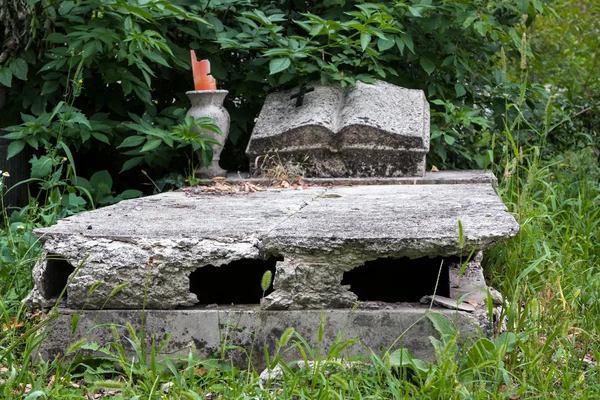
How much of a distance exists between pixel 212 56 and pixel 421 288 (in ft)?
8.68

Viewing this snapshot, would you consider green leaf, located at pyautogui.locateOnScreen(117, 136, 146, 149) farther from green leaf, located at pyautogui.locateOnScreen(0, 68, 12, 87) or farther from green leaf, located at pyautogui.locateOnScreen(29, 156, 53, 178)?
green leaf, located at pyautogui.locateOnScreen(0, 68, 12, 87)

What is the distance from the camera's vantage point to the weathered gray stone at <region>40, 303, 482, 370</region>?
2.12 m

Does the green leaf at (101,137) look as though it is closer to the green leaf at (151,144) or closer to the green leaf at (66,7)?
the green leaf at (151,144)

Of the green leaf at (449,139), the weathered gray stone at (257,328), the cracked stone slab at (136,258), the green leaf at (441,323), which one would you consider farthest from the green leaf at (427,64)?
the green leaf at (441,323)

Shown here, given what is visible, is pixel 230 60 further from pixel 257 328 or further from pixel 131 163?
pixel 257 328

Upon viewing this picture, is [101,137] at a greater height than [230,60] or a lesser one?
lesser

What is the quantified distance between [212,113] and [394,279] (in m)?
1.97

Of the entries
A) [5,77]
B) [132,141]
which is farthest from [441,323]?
[5,77]

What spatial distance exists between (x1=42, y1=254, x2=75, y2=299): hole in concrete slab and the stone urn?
2022 millimetres

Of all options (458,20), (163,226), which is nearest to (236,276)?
(163,226)

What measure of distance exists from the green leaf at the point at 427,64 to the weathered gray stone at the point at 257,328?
2901 millimetres

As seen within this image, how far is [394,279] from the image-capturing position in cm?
279

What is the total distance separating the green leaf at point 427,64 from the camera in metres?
4.79

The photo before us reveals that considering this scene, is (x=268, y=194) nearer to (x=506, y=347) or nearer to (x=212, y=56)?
(x=212, y=56)
